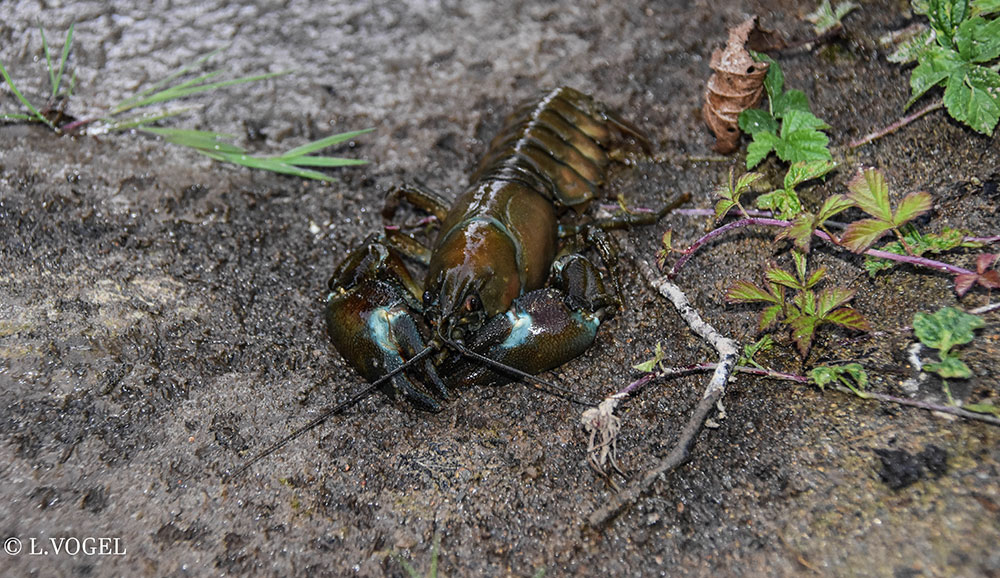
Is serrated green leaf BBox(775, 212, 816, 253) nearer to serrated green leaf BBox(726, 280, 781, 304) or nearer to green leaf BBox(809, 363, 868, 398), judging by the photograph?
serrated green leaf BBox(726, 280, 781, 304)

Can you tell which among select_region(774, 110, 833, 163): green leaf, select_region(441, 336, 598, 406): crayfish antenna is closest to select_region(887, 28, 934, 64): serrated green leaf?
select_region(774, 110, 833, 163): green leaf

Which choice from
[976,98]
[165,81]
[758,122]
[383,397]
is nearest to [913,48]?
[976,98]

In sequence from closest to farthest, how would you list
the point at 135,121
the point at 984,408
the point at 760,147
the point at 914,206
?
the point at 984,408
the point at 914,206
the point at 760,147
the point at 135,121

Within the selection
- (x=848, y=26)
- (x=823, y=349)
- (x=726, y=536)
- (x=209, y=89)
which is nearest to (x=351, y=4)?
(x=209, y=89)

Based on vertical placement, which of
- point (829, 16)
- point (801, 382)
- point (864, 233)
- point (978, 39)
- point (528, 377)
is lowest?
point (528, 377)

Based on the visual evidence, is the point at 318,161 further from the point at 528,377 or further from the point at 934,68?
the point at 934,68
